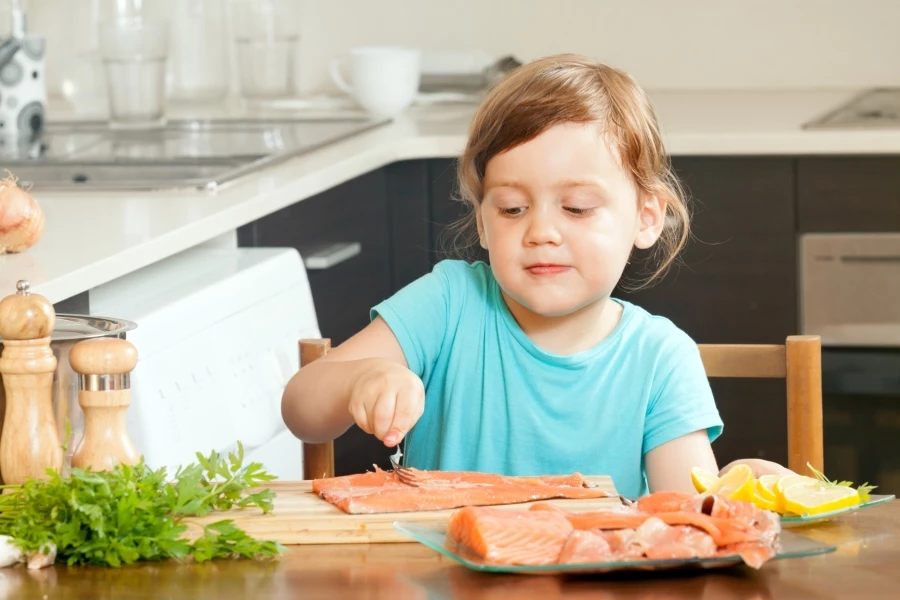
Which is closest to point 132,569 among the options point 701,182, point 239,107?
point 701,182

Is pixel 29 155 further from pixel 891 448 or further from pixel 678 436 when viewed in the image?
pixel 891 448

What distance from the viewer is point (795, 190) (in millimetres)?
2494

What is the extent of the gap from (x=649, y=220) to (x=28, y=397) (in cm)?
70

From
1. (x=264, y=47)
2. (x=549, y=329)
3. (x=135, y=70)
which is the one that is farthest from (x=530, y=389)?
(x=264, y=47)

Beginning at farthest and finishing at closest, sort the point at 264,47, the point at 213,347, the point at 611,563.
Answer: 1. the point at 264,47
2. the point at 213,347
3. the point at 611,563

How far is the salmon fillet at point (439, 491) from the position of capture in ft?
2.91

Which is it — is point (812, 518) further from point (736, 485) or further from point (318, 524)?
point (318, 524)

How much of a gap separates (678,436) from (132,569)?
2.10ft

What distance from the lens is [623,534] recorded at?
0.78 meters

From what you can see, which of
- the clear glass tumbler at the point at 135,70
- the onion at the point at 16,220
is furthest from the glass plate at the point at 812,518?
the clear glass tumbler at the point at 135,70

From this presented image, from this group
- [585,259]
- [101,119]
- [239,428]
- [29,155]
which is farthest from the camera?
[101,119]

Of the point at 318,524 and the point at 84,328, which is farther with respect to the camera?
the point at 84,328

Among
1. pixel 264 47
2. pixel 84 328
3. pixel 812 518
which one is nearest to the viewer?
pixel 812 518

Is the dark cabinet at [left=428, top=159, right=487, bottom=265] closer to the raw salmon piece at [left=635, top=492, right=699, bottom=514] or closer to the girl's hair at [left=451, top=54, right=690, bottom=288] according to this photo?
the girl's hair at [left=451, top=54, right=690, bottom=288]
